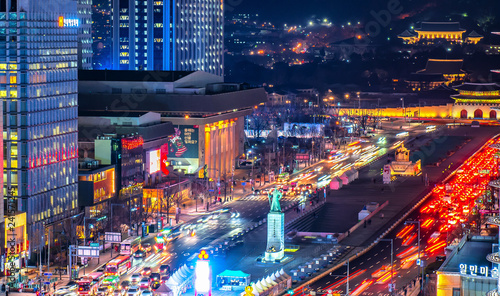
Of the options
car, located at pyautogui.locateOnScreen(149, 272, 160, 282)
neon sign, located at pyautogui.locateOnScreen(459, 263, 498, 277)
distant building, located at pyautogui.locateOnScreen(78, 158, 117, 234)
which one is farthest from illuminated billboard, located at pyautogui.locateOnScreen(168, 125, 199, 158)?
neon sign, located at pyautogui.locateOnScreen(459, 263, 498, 277)

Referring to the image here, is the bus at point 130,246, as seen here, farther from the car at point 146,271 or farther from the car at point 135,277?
the car at point 135,277

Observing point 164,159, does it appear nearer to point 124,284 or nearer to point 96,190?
point 96,190

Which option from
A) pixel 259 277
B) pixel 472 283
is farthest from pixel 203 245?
pixel 472 283

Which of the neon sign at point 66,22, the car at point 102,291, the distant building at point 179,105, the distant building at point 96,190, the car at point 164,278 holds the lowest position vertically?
the car at point 164,278

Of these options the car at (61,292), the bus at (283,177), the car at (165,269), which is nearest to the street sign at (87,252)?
the car at (165,269)

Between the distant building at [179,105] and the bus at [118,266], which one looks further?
the distant building at [179,105]

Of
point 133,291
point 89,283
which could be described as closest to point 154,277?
point 89,283

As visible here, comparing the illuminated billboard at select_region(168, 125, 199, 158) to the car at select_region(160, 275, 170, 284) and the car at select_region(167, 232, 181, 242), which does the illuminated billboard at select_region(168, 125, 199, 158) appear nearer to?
the car at select_region(167, 232, 181, 242)
